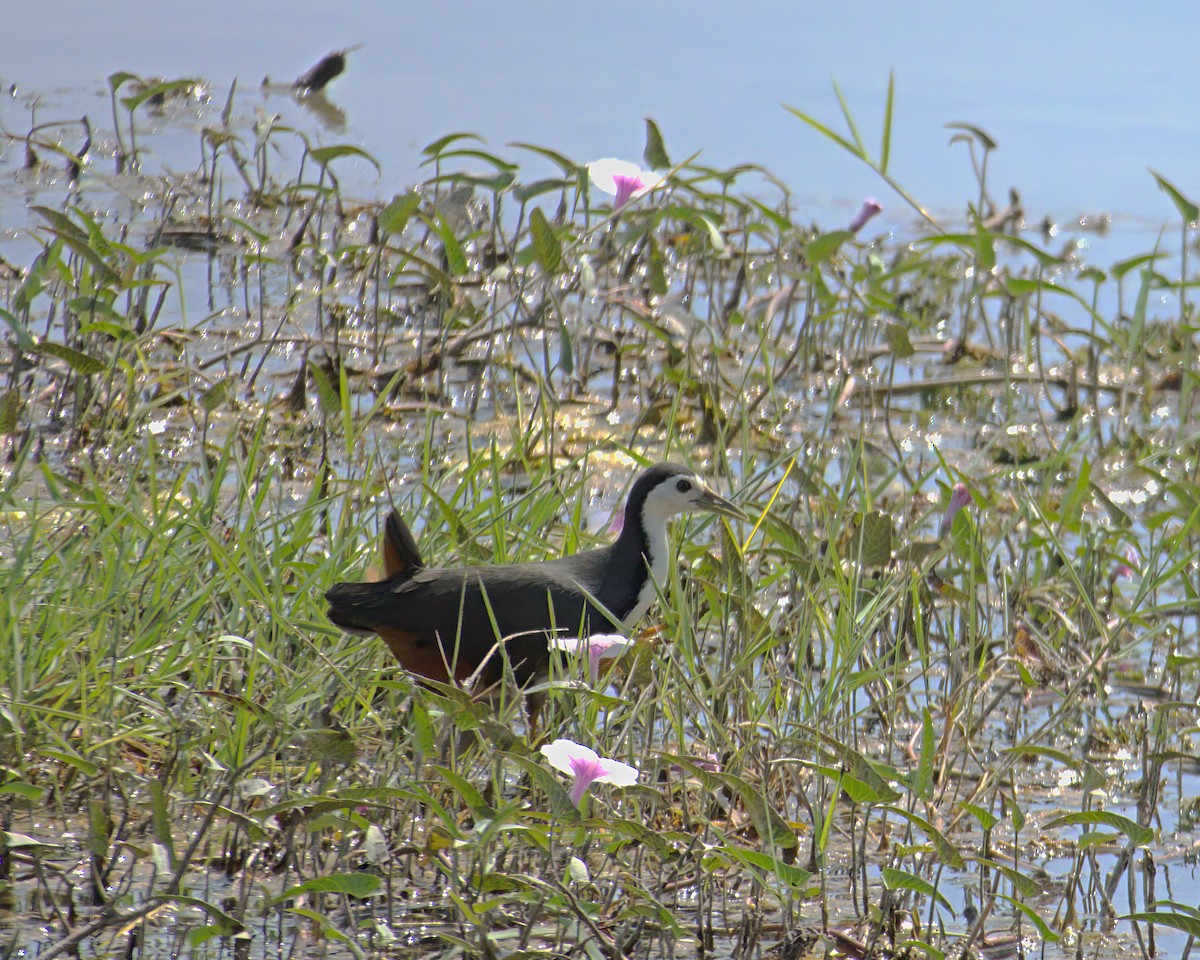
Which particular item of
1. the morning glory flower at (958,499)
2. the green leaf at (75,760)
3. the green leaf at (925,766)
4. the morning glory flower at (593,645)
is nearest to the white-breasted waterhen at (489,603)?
the morning glory flower at (593,645)

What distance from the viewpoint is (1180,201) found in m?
4.77

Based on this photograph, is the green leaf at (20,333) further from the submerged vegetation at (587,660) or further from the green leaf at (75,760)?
the green leaf at (75,760)

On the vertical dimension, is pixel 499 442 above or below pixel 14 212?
below

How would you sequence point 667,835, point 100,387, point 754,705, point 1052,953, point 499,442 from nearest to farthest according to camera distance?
1. point 667,835
2. point 1052,953
3. point 754,705
4. point 100,387
5. point 499,442

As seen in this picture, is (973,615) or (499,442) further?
(499,442)

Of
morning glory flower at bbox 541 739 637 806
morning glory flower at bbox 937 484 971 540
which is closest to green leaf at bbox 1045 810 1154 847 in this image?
morning glory flower at bbox 541 739 637 806

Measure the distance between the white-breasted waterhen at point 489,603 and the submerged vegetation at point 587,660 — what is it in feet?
0.39

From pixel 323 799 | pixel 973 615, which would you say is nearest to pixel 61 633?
pixel 323 799

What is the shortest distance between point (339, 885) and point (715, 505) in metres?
1.86

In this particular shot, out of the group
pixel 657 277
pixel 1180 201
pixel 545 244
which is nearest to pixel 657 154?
pixel 657 277

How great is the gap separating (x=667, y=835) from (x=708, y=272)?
11.1ft

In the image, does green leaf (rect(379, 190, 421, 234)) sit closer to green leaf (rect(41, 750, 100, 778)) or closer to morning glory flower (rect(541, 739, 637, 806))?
green leaf (rect(41, 750, 100, 778))

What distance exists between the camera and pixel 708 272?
20.0 ft

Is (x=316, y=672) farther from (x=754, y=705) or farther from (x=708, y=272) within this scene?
(x=708, y=272)
